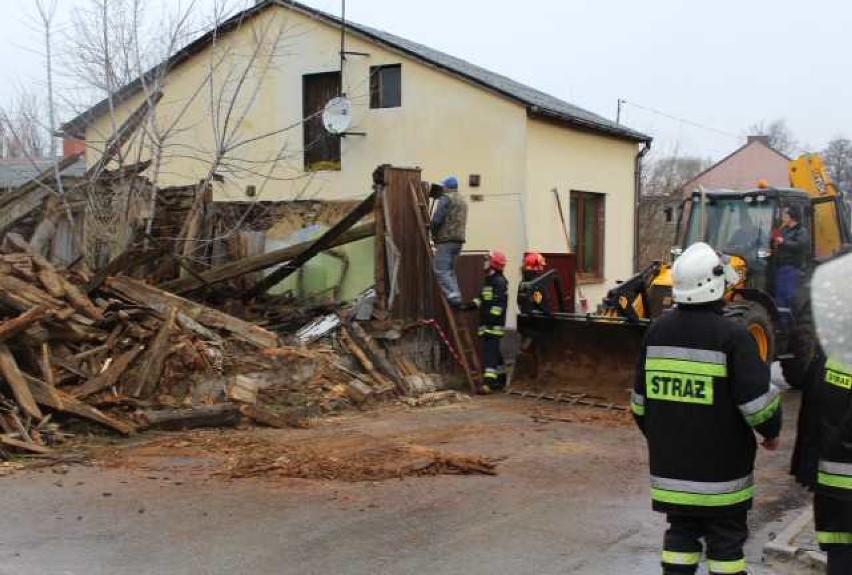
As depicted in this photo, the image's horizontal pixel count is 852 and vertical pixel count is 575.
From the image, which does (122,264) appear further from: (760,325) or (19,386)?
(760,325)

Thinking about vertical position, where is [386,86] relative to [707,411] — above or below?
above

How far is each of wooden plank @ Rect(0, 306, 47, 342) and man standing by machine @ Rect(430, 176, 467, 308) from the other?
5.33 metres

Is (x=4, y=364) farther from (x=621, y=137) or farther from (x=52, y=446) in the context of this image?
(x=621, y=137)

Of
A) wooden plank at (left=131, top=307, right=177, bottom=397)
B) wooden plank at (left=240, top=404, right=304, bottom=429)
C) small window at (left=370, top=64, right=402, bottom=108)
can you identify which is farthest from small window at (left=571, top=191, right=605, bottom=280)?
wooden plank at (left=131, top=307, right=177, bottom=397)

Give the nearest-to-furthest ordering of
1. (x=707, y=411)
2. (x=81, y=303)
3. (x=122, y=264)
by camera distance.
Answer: (x=707, y=411)
(x=81, y=303)
(x=122, y=264)

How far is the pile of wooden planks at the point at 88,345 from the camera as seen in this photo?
29.5 feet

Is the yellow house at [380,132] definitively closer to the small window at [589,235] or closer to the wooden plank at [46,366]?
A: the small window at [589,235]

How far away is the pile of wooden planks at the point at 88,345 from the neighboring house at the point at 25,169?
309 centimetres

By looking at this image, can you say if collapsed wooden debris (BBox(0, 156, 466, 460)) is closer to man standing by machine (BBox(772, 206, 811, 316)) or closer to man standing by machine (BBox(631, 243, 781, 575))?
man standing by machine (BBox(772, 206, 811, 316))

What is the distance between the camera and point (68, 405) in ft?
29.9

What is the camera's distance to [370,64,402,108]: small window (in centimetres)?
1709

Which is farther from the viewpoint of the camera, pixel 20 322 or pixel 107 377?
pixel 107 377

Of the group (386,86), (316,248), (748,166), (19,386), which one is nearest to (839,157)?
(748,166)

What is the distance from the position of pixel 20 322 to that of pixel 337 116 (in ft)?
28.4
